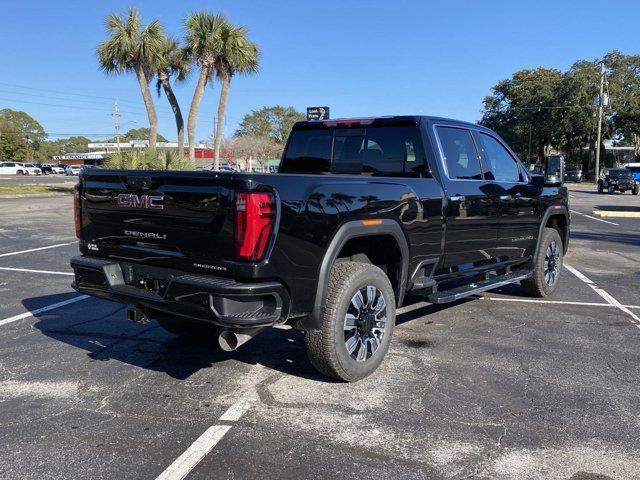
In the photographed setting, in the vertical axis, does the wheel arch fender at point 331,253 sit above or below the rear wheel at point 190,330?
above

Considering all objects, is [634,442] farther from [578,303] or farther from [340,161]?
[578,303]

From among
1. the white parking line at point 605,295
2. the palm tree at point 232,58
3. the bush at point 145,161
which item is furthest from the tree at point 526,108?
the white parking line at point 605,295

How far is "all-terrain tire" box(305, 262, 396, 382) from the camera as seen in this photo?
13.3 feet

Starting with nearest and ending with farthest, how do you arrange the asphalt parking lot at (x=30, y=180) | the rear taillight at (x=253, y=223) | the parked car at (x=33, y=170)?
the rear taillight at (x=253, y=223)
the asphalt parking lot at (x=30, y=180)
the parked car at (x=33, y=170)

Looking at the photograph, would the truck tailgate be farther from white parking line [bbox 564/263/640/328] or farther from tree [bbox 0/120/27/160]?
tree [bbox 0/120/27/160]

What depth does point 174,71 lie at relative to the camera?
3130 cm

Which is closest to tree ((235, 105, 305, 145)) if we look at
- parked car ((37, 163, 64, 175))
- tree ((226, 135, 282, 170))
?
tree ((226, 135, 282, 170))

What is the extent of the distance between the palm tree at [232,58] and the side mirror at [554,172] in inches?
917

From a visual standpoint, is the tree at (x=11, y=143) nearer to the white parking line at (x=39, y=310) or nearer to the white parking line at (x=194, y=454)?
the white parking line at (x=39, y=310)

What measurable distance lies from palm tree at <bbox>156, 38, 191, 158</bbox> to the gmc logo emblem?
2625cm

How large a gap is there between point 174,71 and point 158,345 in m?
28.5

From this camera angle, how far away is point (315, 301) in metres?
3.90

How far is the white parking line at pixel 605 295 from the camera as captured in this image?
649 centimetres

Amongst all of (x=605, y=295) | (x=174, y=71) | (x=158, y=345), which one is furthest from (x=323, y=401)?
(x=174, y=71)
